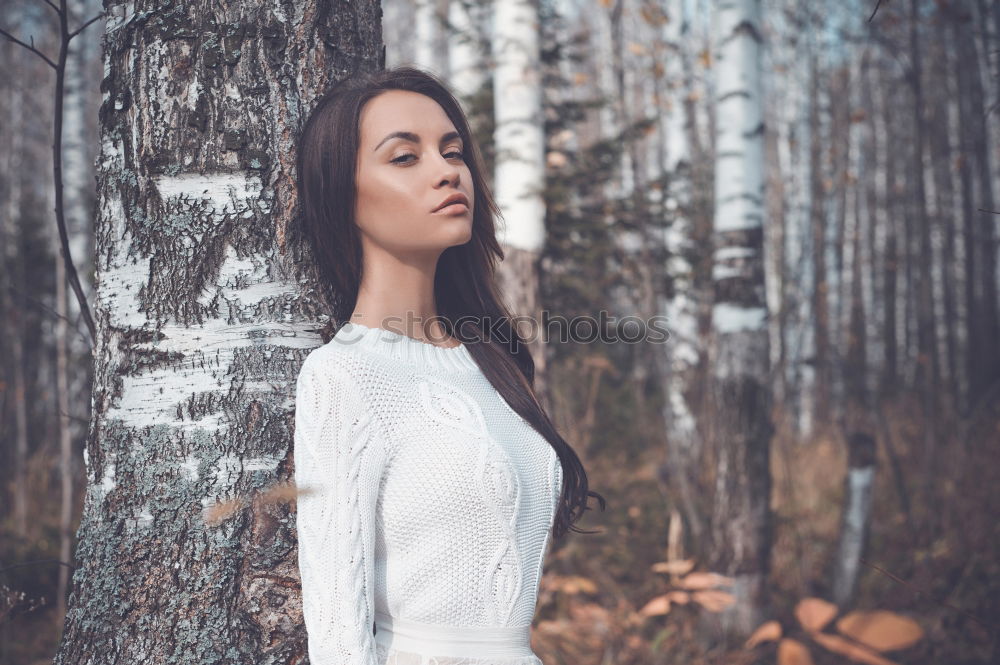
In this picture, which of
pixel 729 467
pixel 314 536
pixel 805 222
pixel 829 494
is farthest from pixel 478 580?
pixel 805 222

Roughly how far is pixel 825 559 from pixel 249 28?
5.58 meters

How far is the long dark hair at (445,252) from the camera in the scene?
63.1 inches

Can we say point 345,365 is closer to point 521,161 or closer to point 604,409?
point 521,161

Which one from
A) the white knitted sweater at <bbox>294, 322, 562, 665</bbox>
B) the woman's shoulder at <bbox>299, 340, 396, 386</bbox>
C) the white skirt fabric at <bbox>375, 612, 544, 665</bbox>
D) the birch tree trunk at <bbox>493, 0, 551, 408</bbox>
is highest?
the birch tree trunk at <bbox>493, 0, 551, 408</bbox>

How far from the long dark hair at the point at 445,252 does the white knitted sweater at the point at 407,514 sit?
0.14 m

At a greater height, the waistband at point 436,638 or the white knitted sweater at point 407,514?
the white knitted sweater at point 407,514

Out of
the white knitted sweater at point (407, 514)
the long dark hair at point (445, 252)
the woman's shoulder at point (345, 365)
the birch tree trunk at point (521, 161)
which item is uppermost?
the birch tree trunk at point (521, 161)

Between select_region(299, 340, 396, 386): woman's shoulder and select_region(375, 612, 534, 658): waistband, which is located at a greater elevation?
select_region(299, 340, 396, 386): woman's shoulder

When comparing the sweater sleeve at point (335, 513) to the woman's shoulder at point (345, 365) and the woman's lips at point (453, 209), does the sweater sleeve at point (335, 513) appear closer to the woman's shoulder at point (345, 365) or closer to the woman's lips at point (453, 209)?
the woman's shoulder at point (345, 365)

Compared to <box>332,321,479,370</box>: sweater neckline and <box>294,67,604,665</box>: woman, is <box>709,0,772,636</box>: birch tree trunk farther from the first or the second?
<box>332,321,479,370</box>: sweater neckline

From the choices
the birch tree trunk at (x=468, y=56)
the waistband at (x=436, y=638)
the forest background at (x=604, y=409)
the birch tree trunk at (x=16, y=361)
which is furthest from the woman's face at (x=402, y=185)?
the birch tree trunk at (x=468, y=56)

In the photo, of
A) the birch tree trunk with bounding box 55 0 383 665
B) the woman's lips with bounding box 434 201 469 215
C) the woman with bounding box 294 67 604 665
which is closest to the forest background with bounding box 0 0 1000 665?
the birch tree trunk with bounding box 55 0 383 665

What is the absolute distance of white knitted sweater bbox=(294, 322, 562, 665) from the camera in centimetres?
139

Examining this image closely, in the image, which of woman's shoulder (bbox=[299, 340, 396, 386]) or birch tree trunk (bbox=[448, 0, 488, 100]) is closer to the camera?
woman's shoulder (bbox=[299, 340, 396, 386])
